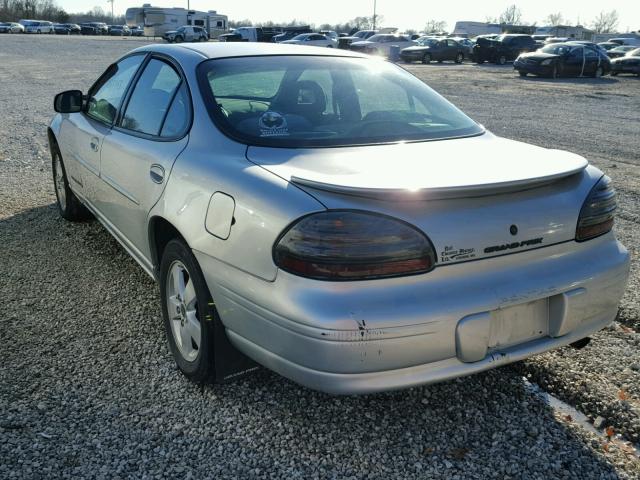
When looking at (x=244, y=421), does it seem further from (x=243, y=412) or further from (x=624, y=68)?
(x=624, y=68)

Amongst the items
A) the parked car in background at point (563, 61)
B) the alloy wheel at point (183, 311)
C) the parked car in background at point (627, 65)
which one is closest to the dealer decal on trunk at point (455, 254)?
the alloy wheel at point (183, 311)

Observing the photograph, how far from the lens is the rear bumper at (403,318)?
2.15 m

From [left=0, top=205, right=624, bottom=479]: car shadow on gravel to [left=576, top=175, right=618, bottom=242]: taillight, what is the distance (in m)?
0.82

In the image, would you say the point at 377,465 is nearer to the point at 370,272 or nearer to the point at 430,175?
the point at 370,272

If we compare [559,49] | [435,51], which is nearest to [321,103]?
[559,49]

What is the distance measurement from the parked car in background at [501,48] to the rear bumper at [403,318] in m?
35.4

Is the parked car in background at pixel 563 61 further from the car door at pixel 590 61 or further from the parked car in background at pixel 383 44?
the parked car in background at pixel 383 44

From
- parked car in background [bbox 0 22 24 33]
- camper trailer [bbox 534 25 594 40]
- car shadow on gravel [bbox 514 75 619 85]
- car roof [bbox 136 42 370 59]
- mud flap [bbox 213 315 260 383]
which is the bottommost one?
mud flap [bbox 213 315 260 383]

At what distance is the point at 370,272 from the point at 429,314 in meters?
0.26

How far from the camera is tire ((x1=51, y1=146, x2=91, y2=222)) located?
17.1 ft

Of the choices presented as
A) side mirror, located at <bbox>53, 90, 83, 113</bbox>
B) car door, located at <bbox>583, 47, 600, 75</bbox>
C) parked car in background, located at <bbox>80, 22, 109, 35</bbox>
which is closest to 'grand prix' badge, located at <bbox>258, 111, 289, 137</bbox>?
side mirror, located at <bbox>53, 90, 83, 113</bbox>

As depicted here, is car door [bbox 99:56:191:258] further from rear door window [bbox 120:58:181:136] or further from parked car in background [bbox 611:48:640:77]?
parked car in background [bbox 611:48:640:77]

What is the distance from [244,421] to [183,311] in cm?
63

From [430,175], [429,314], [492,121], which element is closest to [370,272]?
[429,314]
